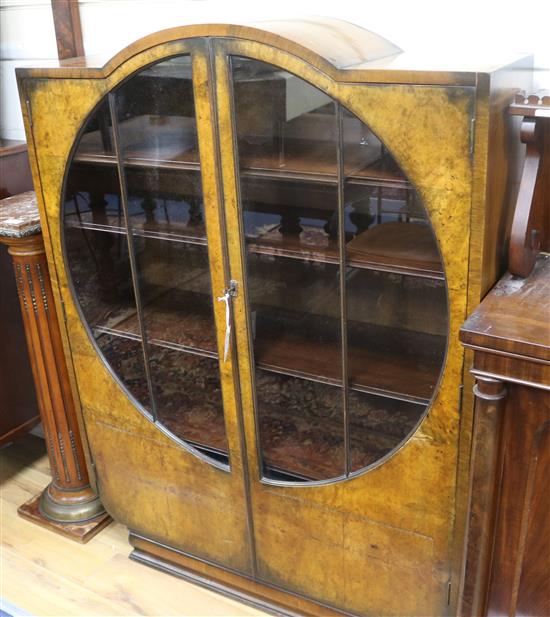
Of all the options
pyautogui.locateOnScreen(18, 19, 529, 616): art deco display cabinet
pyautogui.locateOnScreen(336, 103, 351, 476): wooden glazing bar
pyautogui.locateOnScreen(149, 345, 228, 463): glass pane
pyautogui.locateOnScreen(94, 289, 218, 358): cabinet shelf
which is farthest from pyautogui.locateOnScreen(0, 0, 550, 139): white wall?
pyautogui.locateOnScreen(149, 345, 228, 463): glass pane

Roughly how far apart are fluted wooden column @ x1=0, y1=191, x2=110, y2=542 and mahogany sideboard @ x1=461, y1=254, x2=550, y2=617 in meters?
1.05

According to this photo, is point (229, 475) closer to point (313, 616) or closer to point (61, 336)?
point (313, 616)

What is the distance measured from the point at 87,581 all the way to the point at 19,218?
0.90 m

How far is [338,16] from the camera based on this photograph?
4.82ft

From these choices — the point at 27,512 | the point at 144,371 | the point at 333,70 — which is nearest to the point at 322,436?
the point at 144,371

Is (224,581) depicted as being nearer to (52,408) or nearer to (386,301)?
(52,408)

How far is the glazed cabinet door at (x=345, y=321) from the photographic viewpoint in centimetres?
112

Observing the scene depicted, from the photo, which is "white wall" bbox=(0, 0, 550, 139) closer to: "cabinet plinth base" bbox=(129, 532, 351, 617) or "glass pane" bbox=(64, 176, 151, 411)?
"glass pane" bbox=(64, 176, 151, 411)

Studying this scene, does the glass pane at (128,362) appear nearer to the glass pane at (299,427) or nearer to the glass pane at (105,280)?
the glass pane at (105,280)

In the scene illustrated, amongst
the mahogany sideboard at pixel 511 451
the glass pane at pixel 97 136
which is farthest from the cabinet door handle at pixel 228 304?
the mahogany sideboard at pixel 511 451

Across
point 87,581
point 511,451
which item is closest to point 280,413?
point 511,451

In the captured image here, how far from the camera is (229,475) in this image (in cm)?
154

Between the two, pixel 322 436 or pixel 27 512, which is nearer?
pixel 322 436

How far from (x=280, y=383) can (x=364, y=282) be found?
30 centimetres
